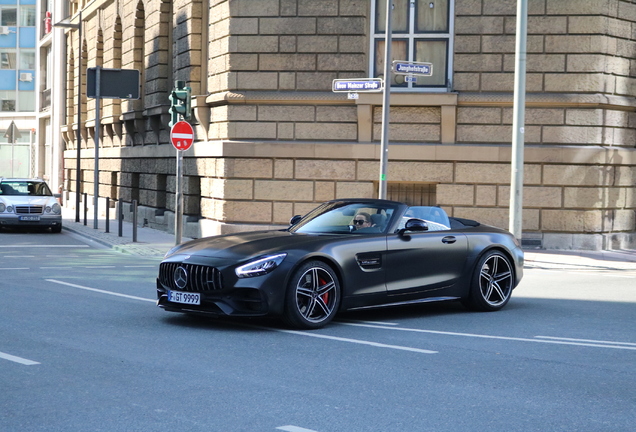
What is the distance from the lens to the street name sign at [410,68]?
674 inches

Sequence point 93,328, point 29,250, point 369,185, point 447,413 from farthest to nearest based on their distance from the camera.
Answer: point 369,185 < point 29,250 < point 93,328 < point 447,413

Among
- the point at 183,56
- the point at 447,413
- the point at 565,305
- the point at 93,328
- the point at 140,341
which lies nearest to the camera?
the point at 447,413

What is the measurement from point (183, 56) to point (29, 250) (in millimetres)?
7313

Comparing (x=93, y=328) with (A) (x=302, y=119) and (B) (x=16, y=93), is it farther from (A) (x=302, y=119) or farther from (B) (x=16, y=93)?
(B) (x=16, y=93)

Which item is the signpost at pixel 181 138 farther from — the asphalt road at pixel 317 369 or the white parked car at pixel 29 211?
the white parked car at pixel 29 211

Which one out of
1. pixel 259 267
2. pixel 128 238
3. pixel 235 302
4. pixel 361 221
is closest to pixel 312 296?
pixel 259 267

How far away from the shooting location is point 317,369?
744 centimetres

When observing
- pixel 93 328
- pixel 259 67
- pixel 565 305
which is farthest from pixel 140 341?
pixel 259 67

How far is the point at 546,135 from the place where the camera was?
20562mm

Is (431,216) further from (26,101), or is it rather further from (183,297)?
(26,101)

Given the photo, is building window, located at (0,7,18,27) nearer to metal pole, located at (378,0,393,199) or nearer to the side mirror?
metal pole, located at (378,0,393,199)

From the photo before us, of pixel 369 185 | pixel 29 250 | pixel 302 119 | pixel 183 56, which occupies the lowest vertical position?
pixel 29 250

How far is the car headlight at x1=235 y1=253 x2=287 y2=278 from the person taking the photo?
921 centimetres

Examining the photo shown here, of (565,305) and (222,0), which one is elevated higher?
(222,0)
